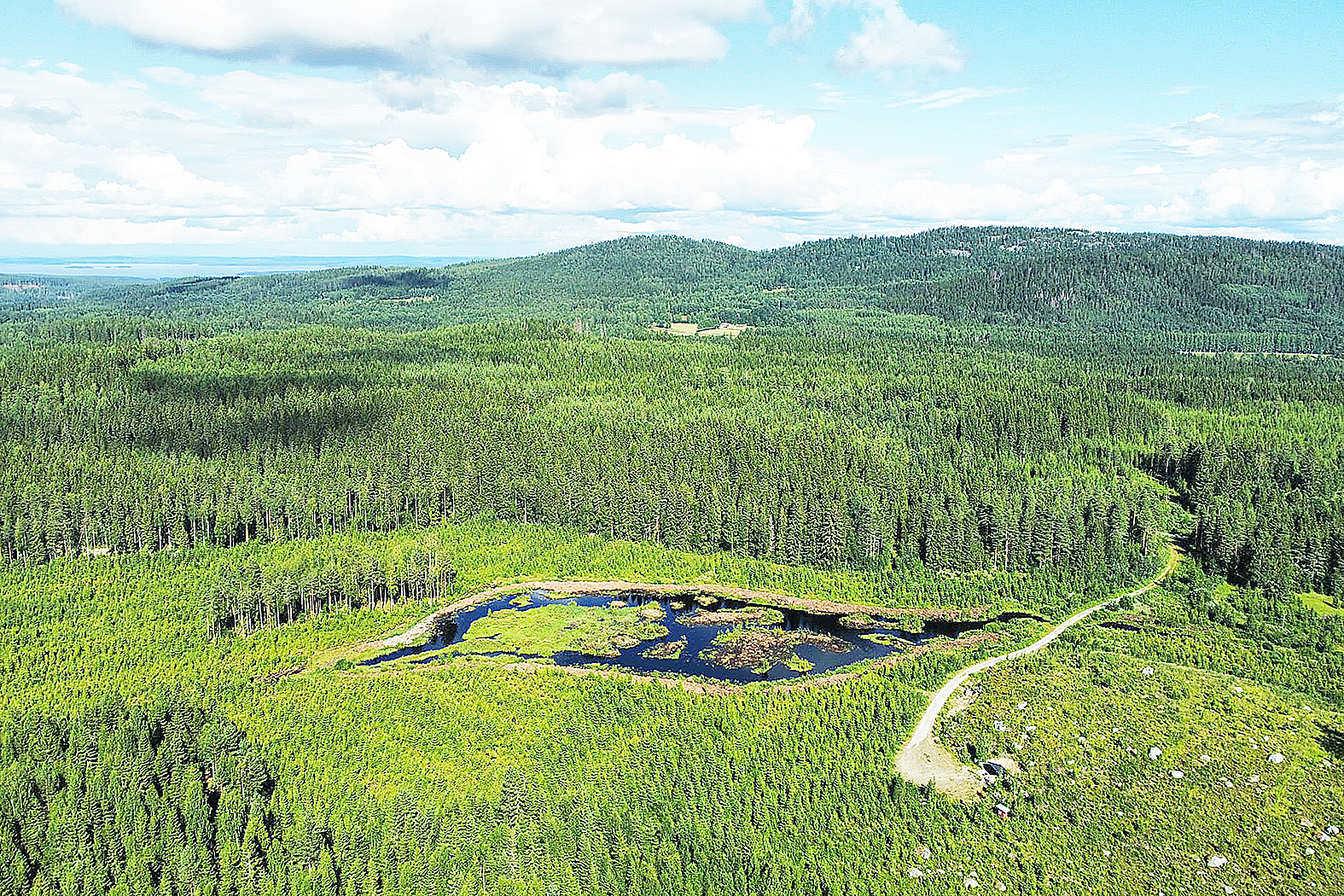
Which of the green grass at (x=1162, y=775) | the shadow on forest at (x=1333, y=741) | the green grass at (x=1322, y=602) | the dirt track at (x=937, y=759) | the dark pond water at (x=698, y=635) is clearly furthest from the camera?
the green grass at (x=1322, y=602)

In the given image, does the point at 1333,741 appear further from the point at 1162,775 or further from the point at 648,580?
the point at 648,580

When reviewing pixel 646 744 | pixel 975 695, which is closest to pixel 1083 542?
pixel 975 695

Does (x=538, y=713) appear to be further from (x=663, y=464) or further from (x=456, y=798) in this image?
(x=663, y=464)

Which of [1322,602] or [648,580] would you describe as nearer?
[1322,602]

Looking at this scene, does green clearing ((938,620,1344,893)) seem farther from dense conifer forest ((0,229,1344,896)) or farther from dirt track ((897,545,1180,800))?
dirt track ((897,545,1180,800))

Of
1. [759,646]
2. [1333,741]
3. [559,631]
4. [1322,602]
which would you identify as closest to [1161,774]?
[1333,741]

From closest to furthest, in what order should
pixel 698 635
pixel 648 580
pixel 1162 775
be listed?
1. pixel 1162 775
2. pixel 698 635
3. pixel 648 580

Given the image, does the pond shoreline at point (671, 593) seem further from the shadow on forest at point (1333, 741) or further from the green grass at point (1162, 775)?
the shadow on forest at point (1333, 741)

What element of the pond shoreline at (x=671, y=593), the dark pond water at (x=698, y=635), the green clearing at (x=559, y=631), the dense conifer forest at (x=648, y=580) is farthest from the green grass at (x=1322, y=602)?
the green clearing at (x=559, y=631)
